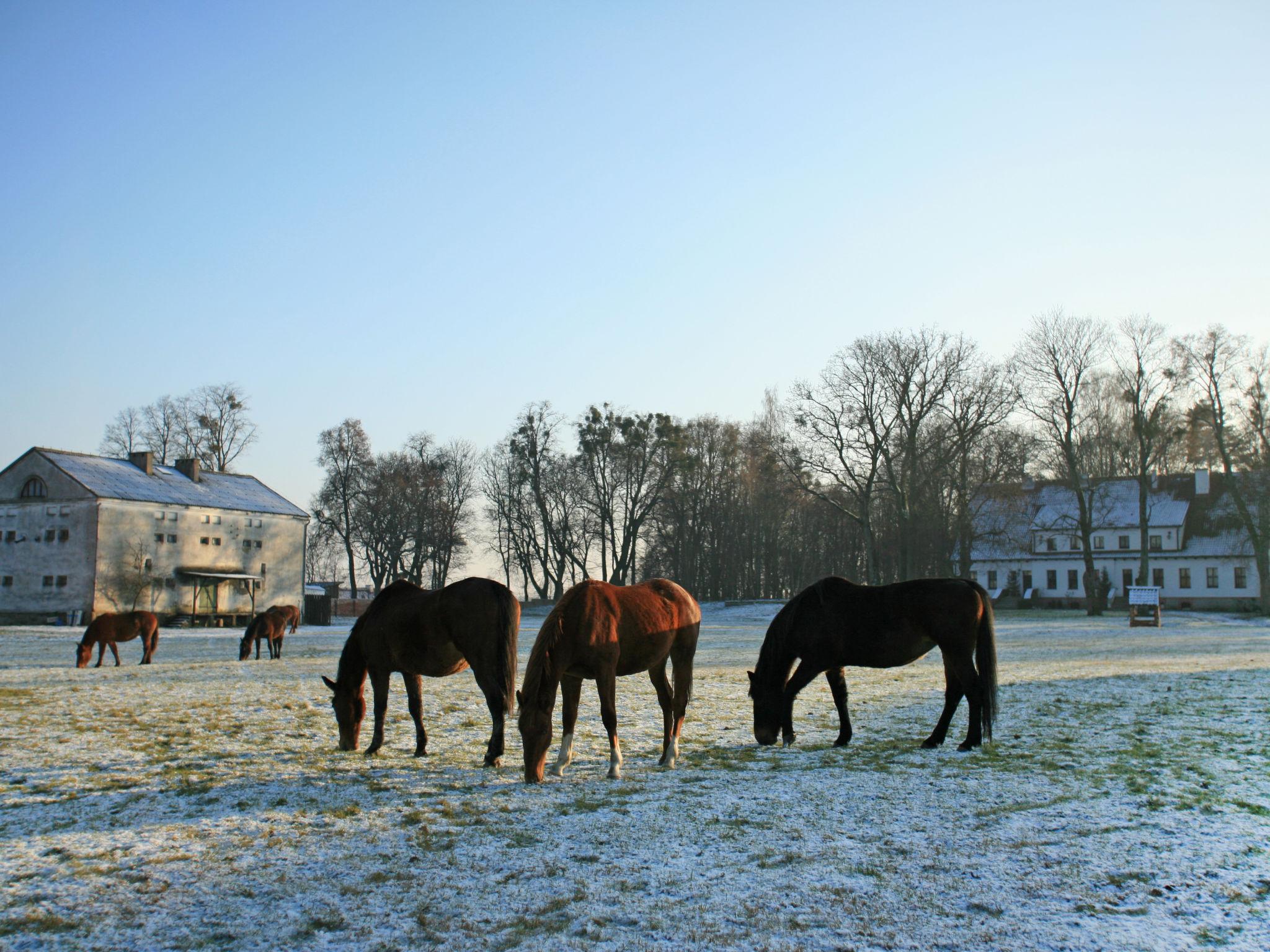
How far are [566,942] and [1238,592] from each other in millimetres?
72023

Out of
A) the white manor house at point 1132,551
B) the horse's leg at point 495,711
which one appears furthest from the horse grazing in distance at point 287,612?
the white manor house at point 1132,551

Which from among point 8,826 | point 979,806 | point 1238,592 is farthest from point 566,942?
point 1238,592

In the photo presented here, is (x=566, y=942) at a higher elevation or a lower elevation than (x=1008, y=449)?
lower

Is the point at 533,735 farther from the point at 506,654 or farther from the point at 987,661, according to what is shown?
the point at 987,661

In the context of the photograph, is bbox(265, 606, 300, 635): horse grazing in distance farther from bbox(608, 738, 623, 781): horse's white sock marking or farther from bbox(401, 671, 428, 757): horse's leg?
bbox(608, 738, 623, 781): horse's white sock marking

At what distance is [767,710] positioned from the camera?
9117 millimetres

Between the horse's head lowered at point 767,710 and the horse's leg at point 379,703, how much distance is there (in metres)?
3.54

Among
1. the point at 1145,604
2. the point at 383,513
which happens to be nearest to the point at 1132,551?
the point at 1145,604

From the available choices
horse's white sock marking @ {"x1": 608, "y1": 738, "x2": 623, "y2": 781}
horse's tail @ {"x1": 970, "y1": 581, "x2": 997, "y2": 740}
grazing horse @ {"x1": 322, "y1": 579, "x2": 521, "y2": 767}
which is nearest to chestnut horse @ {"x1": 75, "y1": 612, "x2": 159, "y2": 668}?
grazing horse @ {"x1": 322, "y1": 579, "x2": 521, "y2": 767}

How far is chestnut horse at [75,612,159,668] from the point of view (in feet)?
66.7

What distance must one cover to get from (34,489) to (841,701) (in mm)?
48484

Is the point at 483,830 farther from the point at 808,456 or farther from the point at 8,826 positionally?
the point at 808,456

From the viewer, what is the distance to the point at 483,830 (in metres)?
5.94

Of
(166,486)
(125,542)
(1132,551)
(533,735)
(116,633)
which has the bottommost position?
(116,633)
